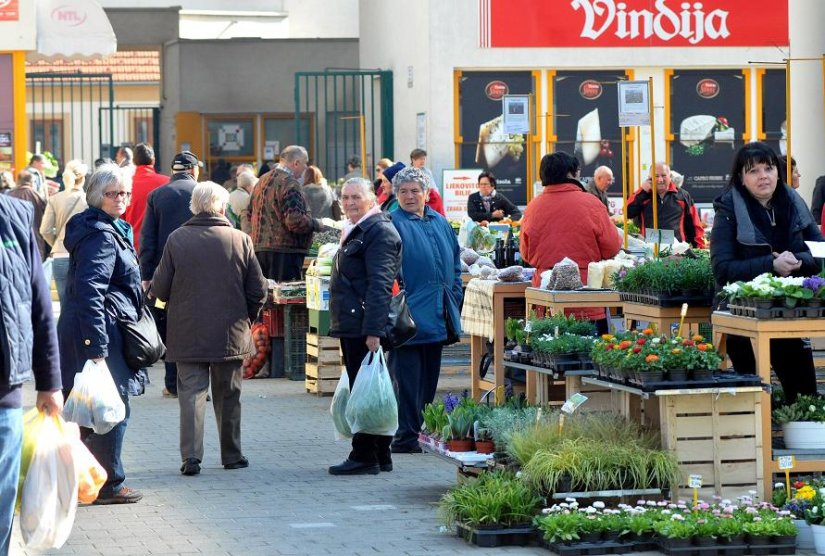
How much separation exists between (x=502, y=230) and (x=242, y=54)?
1550 centimetres

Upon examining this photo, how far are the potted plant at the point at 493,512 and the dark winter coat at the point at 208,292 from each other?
2.37 metres

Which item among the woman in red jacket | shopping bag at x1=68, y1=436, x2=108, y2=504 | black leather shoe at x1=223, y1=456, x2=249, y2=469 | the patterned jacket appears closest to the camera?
shopping bag at x1=68, y1=436, x2=108, y2=504

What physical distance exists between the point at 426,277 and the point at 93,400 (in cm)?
268

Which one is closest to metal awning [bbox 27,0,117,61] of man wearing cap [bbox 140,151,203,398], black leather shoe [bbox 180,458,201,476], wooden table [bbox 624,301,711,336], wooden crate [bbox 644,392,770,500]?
man wearing cap [bbox 140,151,203,398]

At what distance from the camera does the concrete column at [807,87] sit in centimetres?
1545

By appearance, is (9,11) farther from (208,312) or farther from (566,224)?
(208,312)

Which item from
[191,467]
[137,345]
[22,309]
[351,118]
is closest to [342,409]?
[191,467]

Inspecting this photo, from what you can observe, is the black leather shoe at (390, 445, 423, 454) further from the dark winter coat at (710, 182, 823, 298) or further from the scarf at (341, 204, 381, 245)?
the dark winter coat at (710, 182, 823, 298)

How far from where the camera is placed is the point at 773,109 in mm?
23859

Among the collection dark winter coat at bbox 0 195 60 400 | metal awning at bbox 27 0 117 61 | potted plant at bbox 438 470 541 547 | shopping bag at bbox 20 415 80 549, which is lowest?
potted plant at bbox 438 470 541 547

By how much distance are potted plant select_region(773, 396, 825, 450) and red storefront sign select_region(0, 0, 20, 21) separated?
15278mm

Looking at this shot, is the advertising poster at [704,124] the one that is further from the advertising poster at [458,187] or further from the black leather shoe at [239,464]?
the black leather shoe at [239,464]

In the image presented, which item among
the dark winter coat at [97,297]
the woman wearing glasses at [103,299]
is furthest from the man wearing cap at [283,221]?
the dark winter coat at [97,297]

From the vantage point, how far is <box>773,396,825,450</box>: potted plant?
26.6 feet
